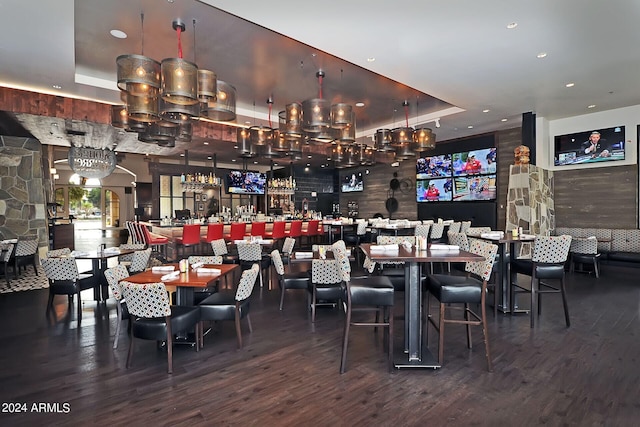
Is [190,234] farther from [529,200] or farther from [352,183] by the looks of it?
[352,183]

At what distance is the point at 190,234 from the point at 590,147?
10165mm

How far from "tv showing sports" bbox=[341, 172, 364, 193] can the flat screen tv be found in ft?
26.1

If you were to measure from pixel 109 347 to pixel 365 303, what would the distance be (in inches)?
112

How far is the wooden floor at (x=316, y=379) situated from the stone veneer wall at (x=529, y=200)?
4.01m

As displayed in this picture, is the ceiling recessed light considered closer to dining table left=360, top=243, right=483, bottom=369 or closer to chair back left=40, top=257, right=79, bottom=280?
chair back left=40, top=257, right=79, bottom=280

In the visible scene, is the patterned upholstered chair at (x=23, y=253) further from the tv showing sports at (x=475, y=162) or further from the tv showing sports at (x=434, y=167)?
the tv showing sports at (x=475, y=162)

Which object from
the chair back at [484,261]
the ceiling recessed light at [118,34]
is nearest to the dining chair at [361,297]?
the chair back at [484,261]

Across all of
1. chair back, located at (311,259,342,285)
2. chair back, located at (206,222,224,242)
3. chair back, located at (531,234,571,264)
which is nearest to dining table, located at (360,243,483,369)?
chair back, located at (311,259,342,285)

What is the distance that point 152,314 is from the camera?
3088 mm

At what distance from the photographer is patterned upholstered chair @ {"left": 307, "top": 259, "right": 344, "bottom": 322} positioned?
172 inches

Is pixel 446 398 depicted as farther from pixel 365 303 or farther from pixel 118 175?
pixel 118 175

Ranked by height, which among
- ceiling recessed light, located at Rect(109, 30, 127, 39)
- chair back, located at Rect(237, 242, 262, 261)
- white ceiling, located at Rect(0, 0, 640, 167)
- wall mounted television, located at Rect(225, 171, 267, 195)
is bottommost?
chair back, located at Rect(237, 242, 262, 261)

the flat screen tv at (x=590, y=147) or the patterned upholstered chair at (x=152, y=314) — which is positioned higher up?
the flat screen tv at (x=590, y=147)

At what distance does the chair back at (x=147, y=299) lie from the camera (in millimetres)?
3018
